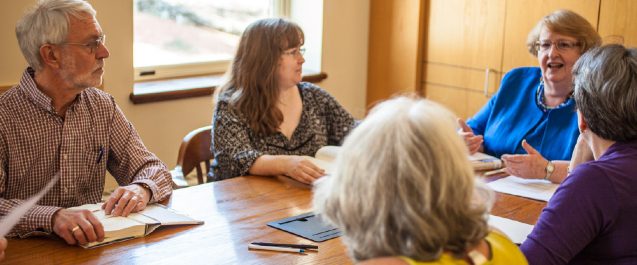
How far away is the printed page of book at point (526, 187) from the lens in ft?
7.82

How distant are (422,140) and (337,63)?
140 inches

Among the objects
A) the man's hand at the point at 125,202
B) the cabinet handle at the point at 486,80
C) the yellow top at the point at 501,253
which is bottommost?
the man's hand at the point at 125,202

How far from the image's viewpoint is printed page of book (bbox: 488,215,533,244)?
199 cm

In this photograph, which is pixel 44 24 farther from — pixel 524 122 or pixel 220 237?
pixel 524 122

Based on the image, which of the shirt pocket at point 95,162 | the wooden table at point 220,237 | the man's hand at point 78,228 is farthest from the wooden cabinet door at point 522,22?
the man's hand at point 78,228

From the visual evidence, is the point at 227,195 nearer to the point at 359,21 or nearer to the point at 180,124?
the point at 180,124

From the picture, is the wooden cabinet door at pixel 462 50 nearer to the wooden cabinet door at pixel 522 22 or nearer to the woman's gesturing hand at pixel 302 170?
the wooden cabinet door at pixel 522 22

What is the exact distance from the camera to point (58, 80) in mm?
2309

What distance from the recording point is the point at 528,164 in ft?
8.23

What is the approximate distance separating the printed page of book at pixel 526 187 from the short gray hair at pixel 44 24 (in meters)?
1.38

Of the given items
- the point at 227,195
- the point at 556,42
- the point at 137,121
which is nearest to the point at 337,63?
the point at 137,121

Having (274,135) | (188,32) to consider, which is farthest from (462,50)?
(274,135)

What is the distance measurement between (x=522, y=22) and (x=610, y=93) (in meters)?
2.41

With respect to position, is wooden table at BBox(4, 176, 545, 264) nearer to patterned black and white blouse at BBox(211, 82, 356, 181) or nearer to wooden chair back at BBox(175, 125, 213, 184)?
patterned black and white blouse at BBox(211, 82, 356, 181)
